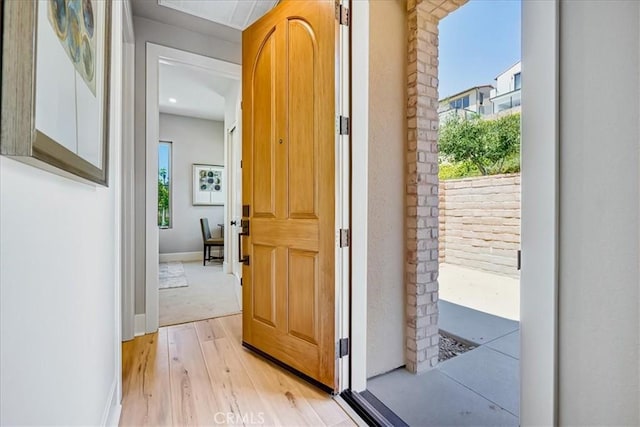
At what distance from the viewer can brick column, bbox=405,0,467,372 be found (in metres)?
1.92

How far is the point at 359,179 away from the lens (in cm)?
168

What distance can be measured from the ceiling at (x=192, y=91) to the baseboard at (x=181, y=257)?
2.73 metres

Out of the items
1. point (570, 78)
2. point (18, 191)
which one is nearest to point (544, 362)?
point (570, 78)

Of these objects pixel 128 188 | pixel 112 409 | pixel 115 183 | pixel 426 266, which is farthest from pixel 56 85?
pixel 128 188

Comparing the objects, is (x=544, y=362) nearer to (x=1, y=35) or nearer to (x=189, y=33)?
(x=1, y=35)

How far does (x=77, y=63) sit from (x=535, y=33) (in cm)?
118

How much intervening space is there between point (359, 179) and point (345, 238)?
1.10 feet

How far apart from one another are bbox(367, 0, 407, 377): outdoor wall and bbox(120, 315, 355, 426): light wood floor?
0.50 m

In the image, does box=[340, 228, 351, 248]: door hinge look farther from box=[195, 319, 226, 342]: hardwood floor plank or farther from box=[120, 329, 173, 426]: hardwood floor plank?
box=[195, 319, 226, 342]: hardwood floor plank

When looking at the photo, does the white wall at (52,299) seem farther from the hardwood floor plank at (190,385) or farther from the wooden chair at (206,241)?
the wooden chair at (206,241)

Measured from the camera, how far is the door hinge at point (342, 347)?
5.41 feet

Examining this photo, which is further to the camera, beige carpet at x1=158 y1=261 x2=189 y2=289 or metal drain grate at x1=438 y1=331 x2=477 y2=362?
beige carpet at x1=158 y1=261 x2=189 y2=289

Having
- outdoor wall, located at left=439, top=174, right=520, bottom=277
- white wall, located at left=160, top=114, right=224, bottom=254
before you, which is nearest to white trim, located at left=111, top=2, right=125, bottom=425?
outdoor wall, located at left=439, top=174, right=520, bottom=277

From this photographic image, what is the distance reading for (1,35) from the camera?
0.45 metres
